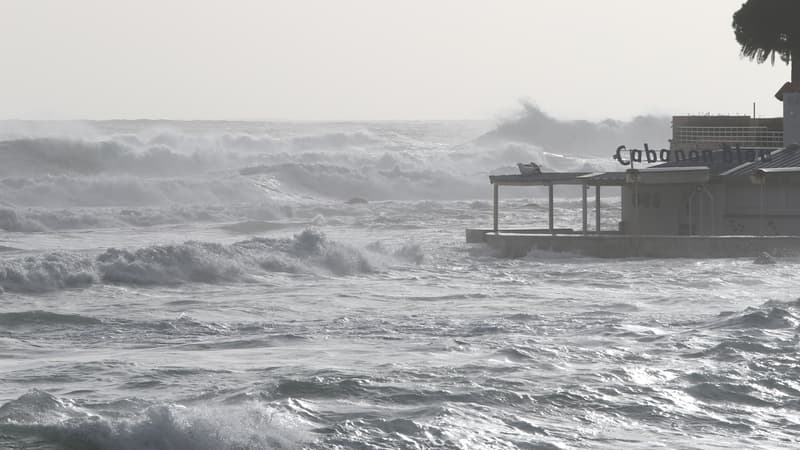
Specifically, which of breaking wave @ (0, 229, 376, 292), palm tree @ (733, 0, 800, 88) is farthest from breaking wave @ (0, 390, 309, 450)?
palm tree @ (733, 0, 800, 88)

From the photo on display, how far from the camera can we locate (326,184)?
7825cm

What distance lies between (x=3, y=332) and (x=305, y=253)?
485 inches

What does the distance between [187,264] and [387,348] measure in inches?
440

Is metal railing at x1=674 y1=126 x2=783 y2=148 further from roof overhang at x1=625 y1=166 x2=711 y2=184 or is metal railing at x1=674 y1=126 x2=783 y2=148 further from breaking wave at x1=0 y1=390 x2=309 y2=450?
breaking wave at x1=0 y1=390 x2=309 y2=450

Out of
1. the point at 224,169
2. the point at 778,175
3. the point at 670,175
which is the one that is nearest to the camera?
the point at 778,175

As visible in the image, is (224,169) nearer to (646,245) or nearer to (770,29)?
(770,29)

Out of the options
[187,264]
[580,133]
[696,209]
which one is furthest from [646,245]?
[580,133]

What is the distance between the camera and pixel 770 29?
61688 mm

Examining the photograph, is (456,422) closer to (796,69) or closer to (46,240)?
(46,240)

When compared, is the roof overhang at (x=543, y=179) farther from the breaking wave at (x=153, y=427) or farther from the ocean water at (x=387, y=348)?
the breaking wave at (x=153, y=427)

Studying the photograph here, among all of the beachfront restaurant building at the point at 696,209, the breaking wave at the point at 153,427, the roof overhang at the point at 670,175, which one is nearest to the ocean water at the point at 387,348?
the breaking wave at the point at 153,427

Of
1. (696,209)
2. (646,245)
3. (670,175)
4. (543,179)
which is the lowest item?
(646,245)

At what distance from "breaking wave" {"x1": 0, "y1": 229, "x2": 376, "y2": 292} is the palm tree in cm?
3235

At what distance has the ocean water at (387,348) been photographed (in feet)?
47.0
